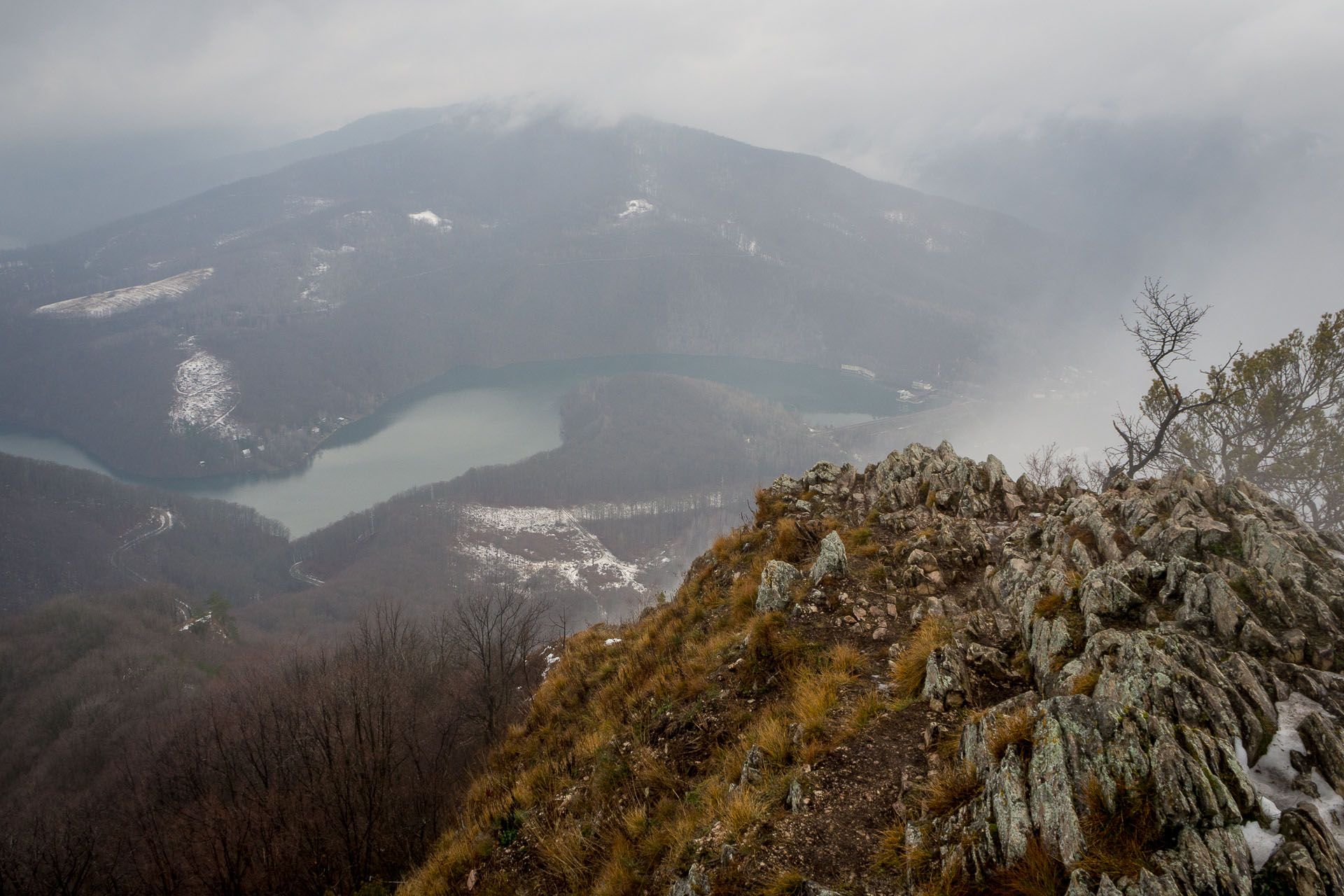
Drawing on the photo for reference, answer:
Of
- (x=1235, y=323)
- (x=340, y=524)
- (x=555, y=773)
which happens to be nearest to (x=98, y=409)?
(x=340, y=524)

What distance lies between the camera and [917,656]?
26.6 feet

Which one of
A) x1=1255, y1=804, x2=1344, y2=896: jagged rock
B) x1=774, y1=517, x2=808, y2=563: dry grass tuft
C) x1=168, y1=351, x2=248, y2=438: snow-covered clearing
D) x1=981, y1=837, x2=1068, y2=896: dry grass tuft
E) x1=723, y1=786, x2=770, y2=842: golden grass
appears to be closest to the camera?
x1=1255, y1=804, x2=1344, y2=896: jagged rock

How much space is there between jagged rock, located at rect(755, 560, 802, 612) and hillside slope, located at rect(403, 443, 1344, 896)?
6cm

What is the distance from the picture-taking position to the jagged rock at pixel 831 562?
37.3 feet

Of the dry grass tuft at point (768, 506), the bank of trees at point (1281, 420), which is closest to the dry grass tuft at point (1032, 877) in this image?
the dry grass tuft at point (768, 506)

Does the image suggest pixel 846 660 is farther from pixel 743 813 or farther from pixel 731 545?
pixel 731 545

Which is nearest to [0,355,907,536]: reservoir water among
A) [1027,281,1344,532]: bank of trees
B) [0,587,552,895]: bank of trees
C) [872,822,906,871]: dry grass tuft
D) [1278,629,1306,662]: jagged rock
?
[0,587,552,895]: bank of trees

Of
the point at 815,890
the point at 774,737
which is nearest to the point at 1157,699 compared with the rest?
the point at 815,890

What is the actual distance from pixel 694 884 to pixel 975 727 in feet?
11.2

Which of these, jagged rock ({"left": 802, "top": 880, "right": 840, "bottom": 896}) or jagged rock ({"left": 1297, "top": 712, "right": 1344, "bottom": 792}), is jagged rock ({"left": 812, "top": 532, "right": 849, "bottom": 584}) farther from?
jagged rock ({"left": 1297, "top": 712, "right": 1344, "bottom": 792})

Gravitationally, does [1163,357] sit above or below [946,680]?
above

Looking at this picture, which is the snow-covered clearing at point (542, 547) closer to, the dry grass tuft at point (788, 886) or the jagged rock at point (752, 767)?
the jagged rock at point (752, 767)

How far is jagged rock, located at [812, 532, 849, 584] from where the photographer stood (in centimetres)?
1136

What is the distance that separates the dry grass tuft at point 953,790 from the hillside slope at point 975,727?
21mm
